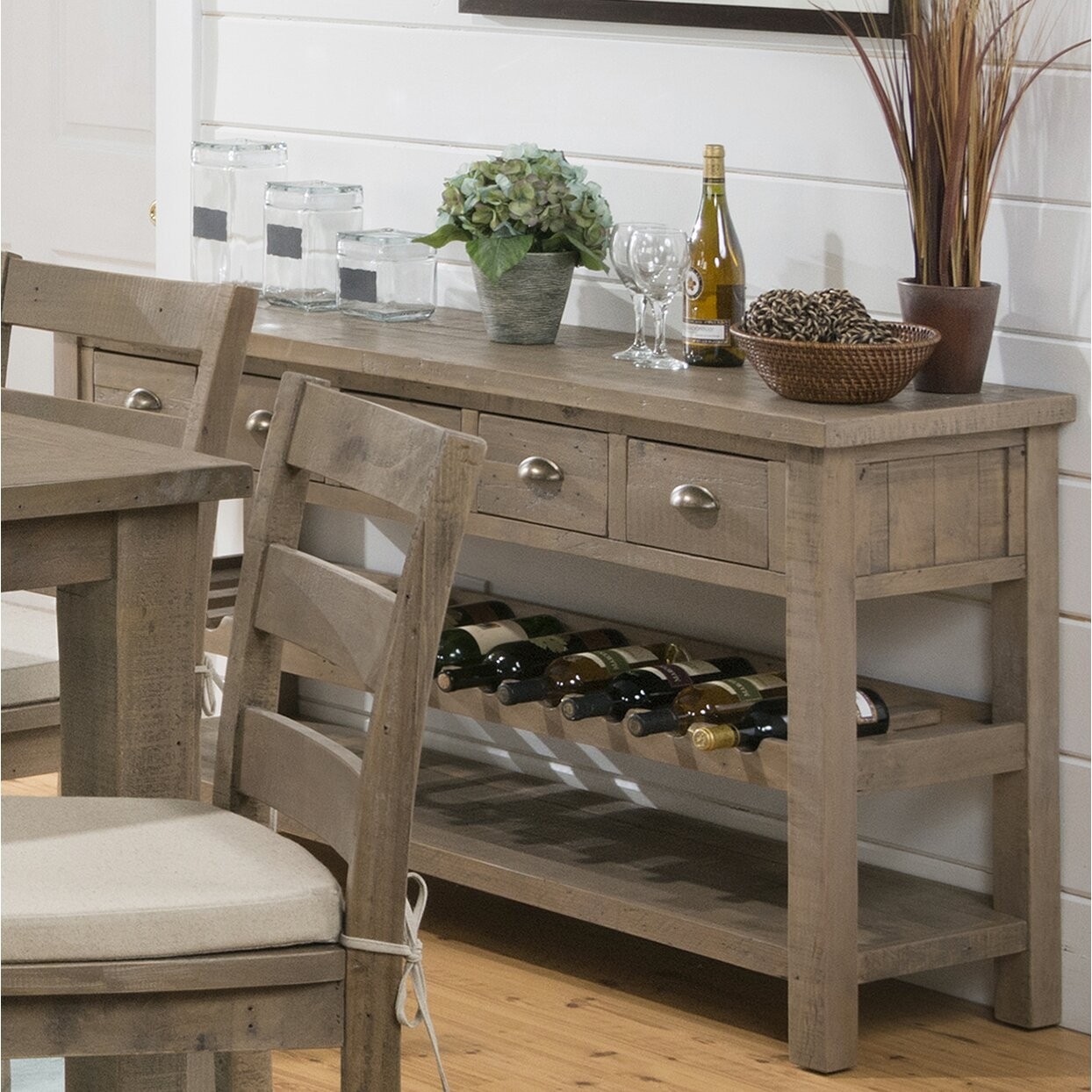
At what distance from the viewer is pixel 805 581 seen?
8.09ft

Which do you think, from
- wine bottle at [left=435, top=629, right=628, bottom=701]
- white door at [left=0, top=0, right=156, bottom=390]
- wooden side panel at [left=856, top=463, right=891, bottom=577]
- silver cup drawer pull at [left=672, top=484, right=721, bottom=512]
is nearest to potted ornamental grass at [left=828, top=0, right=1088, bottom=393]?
wooden side panel at [left=856, top=463, right=891, bottom=577]

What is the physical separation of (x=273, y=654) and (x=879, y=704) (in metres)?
1.05

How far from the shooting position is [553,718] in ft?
9.32

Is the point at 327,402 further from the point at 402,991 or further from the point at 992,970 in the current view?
the point at 992,970

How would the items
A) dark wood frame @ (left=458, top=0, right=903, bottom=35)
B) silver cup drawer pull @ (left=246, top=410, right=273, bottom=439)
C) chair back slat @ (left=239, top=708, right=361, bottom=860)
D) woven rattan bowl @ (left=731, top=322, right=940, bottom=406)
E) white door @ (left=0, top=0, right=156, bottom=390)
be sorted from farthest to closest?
1. white door @ (left=0, top=0, right=156, bottom=390)
2. silver cup drawer pull @ (left=246, top=410, right=273, bottom=439)
3. dark wood frame @ (left=458, top=0, right=903, bottom=35)
4. woven rattan bowl @ (left=731, top=322, right=940, bottom=406)
5. chair back slat @ (left=239, top=708, right=361, bottom=860)

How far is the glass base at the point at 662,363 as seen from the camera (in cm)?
281

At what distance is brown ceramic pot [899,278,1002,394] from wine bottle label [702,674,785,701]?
443 mm

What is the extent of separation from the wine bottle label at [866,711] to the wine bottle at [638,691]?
26 centimetres

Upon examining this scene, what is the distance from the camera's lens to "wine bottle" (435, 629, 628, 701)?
117 inches

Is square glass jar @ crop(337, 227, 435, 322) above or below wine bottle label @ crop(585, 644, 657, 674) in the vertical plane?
above

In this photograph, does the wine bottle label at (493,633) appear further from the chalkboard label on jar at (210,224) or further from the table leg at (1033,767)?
the chalkboard label on jar at (210,224)

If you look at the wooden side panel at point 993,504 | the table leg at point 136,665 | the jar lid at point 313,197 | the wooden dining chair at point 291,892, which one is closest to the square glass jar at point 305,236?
the jar lid at point 313,197

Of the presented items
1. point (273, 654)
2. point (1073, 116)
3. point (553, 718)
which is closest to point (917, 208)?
point (1073, 116)

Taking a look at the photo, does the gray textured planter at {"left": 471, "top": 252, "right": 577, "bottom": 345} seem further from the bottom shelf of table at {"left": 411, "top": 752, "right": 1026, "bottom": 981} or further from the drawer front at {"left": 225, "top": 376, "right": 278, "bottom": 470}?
the bottom shelf of table at {"left": 411, "top": 752, "right": 1026, "bottom": 981}
